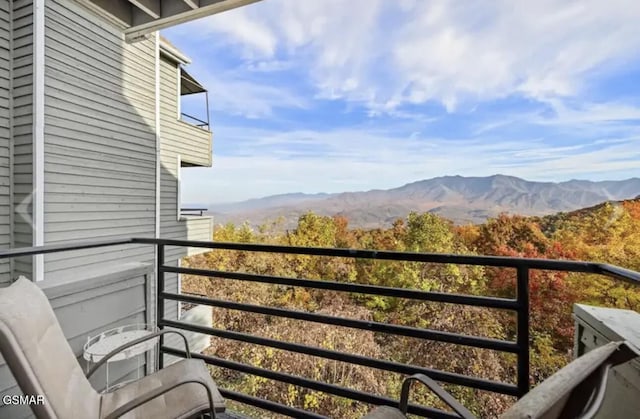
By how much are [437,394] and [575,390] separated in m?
0.47

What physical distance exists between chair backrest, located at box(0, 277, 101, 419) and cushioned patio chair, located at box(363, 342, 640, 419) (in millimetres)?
1285

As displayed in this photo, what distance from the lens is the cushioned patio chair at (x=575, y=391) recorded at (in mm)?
603

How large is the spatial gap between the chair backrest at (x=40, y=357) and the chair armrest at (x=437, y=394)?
46.9 inches

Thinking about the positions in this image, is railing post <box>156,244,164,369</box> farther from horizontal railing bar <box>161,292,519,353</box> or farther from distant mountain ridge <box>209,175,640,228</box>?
distant mountain ridge <box>209,175,640,228</box>

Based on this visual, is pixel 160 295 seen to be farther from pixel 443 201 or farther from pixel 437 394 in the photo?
pixel 443 201

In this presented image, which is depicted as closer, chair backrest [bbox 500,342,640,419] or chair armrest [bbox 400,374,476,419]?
chair backrest [bbox 500,342,640,419]

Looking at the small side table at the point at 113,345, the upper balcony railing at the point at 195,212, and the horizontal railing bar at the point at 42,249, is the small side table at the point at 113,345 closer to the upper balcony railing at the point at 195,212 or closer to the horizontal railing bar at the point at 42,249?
the horizontal railing bar at the point at 42,249

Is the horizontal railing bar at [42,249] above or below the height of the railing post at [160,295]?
above

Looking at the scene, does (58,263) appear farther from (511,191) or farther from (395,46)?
(511,191)

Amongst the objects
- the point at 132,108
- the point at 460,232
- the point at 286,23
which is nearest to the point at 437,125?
the point at 460,232

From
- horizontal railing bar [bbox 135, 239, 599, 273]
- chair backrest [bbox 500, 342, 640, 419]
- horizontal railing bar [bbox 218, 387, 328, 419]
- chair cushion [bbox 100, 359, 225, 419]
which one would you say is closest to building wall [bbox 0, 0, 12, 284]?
horizontal railing bar [bbox 135, 239, 599, 273]

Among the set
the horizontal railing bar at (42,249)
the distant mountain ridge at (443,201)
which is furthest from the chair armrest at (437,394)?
the distant mountain ridge at (443,201)

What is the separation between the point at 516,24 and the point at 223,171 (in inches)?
466

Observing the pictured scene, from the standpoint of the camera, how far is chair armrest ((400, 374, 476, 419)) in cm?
96
